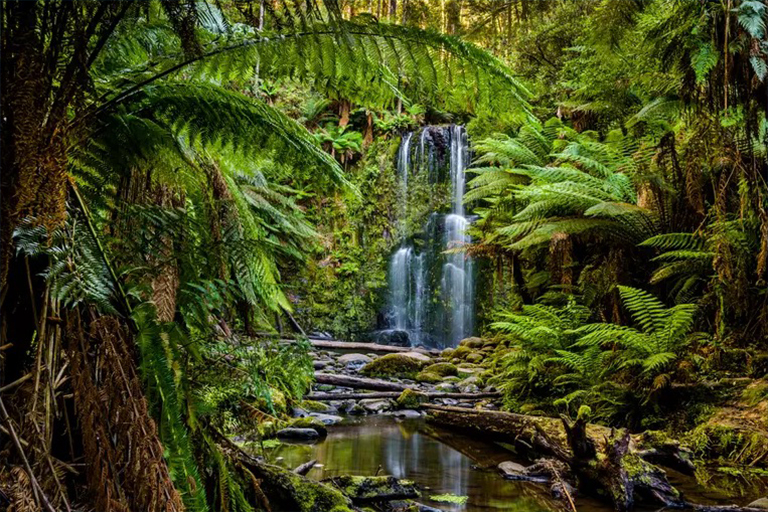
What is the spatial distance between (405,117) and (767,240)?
1127 cm

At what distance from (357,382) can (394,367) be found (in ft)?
4.07

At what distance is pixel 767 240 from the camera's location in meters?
3.05

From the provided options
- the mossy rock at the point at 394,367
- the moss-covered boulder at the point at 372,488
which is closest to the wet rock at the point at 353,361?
the mossy rock at the point at 394,367

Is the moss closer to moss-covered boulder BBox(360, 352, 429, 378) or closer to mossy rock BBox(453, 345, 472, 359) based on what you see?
moss-covered boulder BBox(360, 352, 429, 378)

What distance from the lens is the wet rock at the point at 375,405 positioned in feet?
17.5

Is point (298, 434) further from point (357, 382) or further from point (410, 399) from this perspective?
point (357, 382)

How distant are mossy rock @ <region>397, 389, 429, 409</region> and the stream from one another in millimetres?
697

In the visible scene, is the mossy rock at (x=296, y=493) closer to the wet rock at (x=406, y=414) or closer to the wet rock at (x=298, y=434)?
the wet rock at (x=298, y=434)

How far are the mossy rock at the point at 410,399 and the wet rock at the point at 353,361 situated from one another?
2395mm

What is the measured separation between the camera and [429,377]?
6938mm

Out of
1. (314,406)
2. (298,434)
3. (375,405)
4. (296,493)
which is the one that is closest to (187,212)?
(296,493)

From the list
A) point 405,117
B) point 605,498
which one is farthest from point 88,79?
point 405,117

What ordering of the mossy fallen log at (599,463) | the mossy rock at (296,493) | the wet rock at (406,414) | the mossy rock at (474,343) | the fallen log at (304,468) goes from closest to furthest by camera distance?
1. the mossy rock at (296,493)
2. the mossy fallen log at (599,463)
3. the fallen log at (304,468)
4. the wet rock at (406,414)
5. the mossy rock at (474,343)

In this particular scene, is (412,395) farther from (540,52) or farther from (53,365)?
(540,52)
